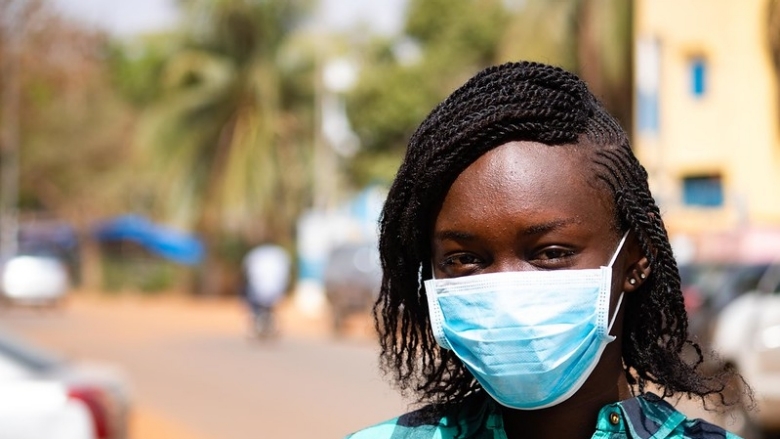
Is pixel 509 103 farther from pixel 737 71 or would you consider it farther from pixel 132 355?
pixel 737 71

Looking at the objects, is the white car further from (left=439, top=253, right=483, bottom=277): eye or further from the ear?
(left=439, top=253, right=483, bottom=277): eye

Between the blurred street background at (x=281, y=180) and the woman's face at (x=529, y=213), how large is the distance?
4.94 m

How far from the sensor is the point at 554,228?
178 cm

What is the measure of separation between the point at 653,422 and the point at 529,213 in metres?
0.39

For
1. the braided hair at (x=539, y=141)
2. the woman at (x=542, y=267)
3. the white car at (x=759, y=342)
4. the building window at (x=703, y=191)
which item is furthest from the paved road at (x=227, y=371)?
the building window at (x=703, y=191)

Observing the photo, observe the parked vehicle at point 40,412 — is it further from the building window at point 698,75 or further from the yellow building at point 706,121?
the building window at point 698,75

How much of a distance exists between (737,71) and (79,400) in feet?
64.2

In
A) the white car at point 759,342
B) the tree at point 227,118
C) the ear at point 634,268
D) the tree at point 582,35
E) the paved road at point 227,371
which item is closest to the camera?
the ear at point 634,268

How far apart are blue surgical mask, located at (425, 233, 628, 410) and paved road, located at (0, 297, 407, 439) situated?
5.09ft

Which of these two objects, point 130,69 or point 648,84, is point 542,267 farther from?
point 130,69

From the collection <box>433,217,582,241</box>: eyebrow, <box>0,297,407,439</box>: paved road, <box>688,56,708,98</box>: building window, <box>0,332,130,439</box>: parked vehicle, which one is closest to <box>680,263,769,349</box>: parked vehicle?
<box>0,297,407,439</box>: paved road

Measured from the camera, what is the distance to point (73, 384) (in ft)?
21.4

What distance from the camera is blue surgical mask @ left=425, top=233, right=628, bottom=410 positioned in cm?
181

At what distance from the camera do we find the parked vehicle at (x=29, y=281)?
30141 millimetres
